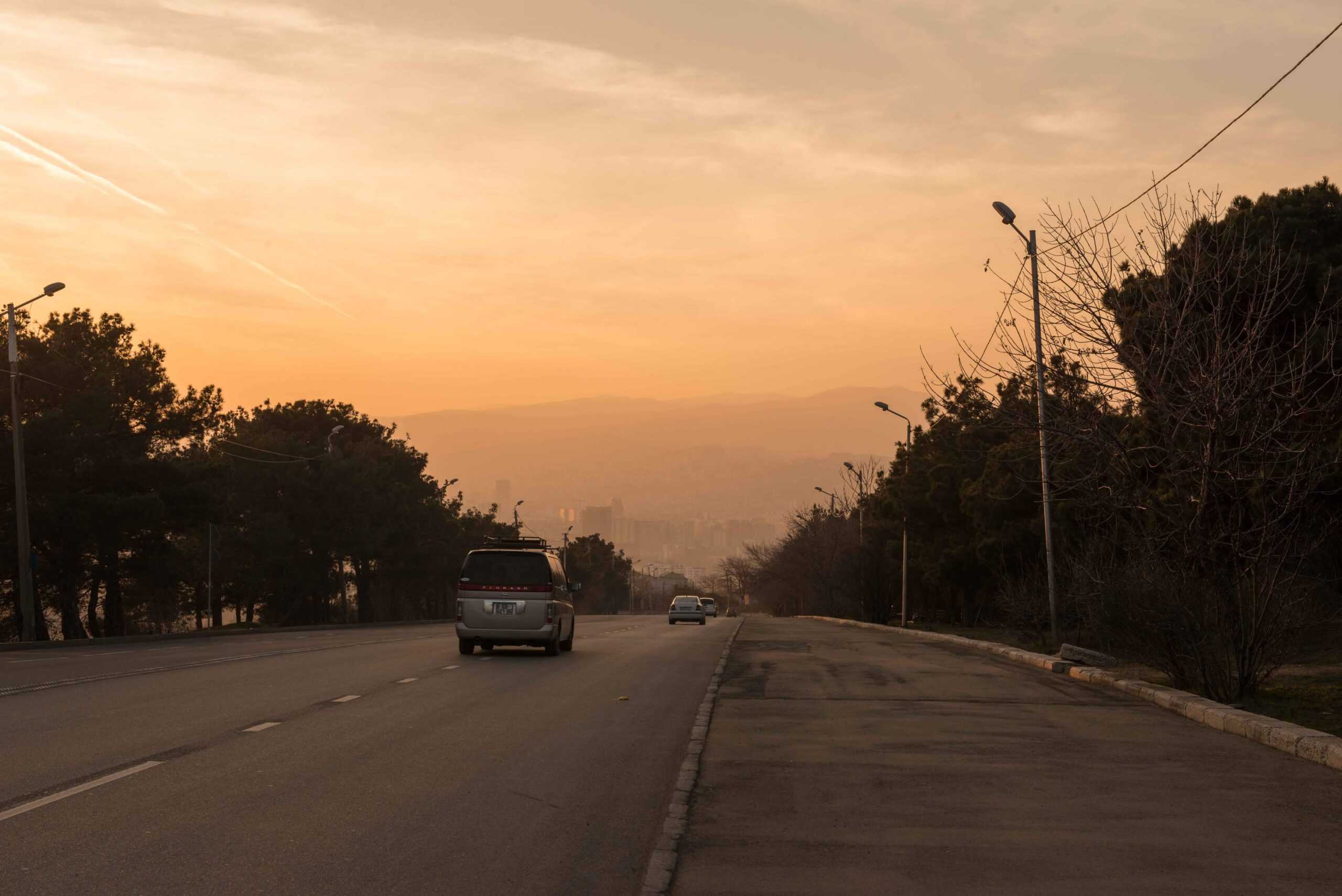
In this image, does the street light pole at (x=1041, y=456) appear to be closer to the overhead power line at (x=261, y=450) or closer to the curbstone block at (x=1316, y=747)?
the curbstone block at (x=1316, y=747)

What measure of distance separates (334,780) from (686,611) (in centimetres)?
5561

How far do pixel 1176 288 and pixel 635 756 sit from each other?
39.5 ft

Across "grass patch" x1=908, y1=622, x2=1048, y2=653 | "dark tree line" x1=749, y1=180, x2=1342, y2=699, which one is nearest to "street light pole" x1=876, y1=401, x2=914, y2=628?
"grass patch" x1=908, y1=622, x2=1048, y2=653

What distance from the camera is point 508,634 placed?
26.4m

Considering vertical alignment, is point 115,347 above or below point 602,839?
above

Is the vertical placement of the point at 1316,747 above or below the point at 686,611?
above

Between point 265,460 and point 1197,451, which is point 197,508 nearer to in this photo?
point 265,460

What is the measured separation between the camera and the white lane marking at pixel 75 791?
8.54m

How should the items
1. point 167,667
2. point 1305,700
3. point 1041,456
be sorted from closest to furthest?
point 1305,700, point 167,667, point 1041,456

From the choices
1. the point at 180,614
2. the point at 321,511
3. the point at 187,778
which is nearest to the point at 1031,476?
the point at 187,778

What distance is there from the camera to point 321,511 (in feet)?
260

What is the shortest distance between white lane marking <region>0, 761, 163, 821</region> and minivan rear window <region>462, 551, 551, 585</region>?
15.7m

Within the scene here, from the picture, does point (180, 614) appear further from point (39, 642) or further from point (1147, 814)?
point (1147, 814)

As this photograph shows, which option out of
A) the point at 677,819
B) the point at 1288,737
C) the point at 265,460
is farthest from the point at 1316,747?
the point at 265,460
